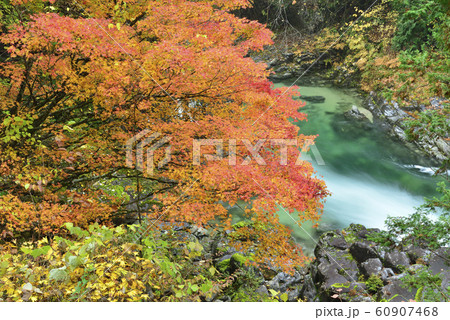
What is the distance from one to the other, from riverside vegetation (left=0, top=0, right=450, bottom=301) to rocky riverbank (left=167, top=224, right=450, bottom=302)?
0.04m

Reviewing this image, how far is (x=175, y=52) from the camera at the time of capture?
4.88 metres

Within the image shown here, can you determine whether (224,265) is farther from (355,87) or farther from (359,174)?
(355,87)

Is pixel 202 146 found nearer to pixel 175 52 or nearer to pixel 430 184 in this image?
pixel 175 52

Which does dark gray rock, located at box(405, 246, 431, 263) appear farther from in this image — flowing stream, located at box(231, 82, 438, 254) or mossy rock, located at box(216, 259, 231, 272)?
mossy rock, located at box(216, 259, 231, 272)

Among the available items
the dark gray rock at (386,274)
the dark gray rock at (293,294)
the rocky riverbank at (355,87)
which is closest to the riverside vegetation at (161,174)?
the dark gray rock at (386,274)

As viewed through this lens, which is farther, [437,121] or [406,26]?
[406,26]

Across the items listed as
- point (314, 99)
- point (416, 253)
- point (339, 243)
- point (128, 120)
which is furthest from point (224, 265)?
point (314, 99)

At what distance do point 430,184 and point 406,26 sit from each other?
7.67 meters

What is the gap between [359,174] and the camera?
1295 centimetres

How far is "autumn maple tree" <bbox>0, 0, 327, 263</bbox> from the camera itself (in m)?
4.92

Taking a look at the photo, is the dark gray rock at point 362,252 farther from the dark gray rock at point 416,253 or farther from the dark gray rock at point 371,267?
the dark gray rock at point 416,253

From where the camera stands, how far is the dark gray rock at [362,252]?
6941mm

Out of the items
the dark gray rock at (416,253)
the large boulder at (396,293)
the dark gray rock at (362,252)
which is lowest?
the dark gray rock at (362,252)
